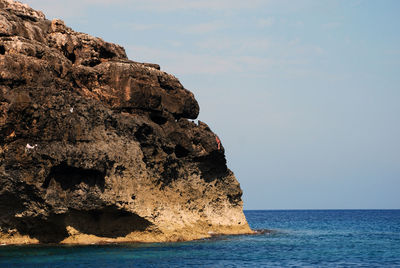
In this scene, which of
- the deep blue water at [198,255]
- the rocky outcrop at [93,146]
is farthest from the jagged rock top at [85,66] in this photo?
the deep blue water at [198,255]

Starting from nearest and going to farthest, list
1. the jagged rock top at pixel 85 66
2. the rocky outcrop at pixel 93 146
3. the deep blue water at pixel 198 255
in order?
the deep blue water at pixel 198 255 < the rocky outcrop at pixel 93 146 < the jagged rock top at pixel 85 66

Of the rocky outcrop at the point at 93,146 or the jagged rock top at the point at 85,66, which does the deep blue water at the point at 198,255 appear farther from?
the jagged rock top at the point at 85,66

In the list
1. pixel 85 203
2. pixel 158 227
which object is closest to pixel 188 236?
pixel 158 227

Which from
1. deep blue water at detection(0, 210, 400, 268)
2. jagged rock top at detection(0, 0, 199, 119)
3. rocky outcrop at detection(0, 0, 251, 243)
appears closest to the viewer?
deep blue water at detection(0, 210, 400, 268)

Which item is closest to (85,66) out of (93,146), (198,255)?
(93,146)

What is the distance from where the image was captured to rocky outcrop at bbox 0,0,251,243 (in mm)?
34375

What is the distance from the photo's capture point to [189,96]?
157 ft

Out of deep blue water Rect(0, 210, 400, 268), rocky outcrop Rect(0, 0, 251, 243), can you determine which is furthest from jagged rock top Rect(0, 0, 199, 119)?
deep blue water Rect(0, 210, 400, 268)

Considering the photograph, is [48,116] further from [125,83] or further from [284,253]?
[284,253]

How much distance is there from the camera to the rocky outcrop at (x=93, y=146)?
34.4 metres

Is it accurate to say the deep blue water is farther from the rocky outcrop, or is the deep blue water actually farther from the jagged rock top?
the jagged rock top

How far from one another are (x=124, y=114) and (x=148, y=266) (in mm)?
15357

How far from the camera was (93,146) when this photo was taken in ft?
119

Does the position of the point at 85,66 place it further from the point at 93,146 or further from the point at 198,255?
the point at 198,255
